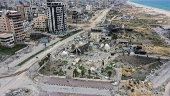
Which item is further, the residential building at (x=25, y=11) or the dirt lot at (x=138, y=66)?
the residential building at (x=25, y=11)

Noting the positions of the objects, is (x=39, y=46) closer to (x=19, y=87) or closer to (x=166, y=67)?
(x=19, y=87)

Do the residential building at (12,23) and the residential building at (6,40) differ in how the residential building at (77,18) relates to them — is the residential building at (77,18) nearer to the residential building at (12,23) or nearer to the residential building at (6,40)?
the residential building at (12,23)

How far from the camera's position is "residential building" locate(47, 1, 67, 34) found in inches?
2509

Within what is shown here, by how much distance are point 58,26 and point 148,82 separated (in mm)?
50252

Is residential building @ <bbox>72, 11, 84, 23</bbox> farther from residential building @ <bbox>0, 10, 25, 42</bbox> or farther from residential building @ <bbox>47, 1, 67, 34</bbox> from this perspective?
residential building @ <bbox>0, 10, 25, 42</bbox>

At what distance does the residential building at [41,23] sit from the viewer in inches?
2726

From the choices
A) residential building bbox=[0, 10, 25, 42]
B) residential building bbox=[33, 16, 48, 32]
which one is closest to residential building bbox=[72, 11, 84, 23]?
residential building bbox=[33, 16, 48, 32]

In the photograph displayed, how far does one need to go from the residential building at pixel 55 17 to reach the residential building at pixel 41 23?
13.6 feet

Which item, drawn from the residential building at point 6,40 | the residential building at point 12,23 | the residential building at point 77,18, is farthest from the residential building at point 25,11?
the residential building at point 6,40

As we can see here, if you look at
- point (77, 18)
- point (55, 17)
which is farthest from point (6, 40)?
point (77, 18)

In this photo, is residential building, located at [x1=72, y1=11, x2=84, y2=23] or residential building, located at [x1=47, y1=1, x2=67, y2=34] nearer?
residential building, located at [x1=47, y1=1, x2=67, y2=34]

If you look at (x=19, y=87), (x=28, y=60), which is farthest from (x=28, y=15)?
(x=19, y=87)

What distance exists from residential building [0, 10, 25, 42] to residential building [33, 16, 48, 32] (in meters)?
15.6

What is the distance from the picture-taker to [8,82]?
96.9 ft
